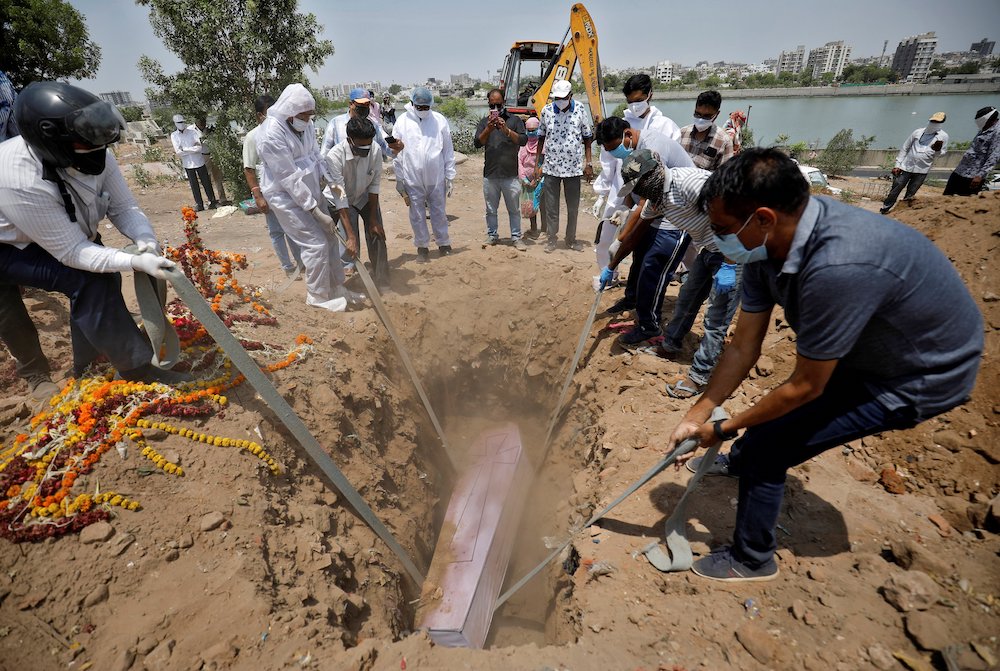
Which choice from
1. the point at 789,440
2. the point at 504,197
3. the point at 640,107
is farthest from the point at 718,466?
the point at 504,197

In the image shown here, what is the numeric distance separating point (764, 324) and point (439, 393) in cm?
367

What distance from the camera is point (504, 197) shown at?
246 inches

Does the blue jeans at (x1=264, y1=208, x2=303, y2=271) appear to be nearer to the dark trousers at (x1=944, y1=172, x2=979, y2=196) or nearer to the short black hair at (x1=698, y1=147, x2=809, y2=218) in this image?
the short black hair at (x1=698, y1=147, x2=809, y2=218)

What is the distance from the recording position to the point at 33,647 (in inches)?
70.9

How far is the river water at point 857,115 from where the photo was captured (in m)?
25.0

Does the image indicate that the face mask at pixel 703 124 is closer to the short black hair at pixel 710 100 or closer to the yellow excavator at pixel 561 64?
the short black hair at pixel 710 100

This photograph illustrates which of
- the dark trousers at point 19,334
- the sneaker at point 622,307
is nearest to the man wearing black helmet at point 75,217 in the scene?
the dark trousers at point 19,334

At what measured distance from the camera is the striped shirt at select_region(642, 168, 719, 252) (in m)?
2.80

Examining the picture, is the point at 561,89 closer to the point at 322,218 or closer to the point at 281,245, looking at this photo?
the point at 322,218

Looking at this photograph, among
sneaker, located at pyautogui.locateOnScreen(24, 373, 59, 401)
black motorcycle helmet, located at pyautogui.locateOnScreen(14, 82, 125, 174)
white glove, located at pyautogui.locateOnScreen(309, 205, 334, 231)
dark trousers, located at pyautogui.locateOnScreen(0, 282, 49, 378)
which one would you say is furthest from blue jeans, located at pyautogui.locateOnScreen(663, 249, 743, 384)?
dark trousers, located at pyautogui.locateOnScreen(0, 282, 49, 378)

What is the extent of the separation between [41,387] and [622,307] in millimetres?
4296

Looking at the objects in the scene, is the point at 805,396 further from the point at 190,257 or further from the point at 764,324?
the point at 190,257

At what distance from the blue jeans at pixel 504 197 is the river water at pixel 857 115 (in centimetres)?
1874

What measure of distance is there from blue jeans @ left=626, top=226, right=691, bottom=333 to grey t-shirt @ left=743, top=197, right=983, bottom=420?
1.92m
